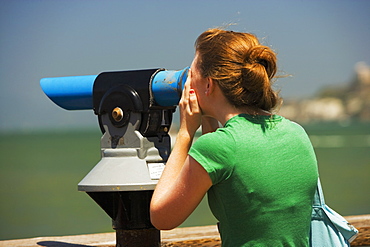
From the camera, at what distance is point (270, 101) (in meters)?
1.81

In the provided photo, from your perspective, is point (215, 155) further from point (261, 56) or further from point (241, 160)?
point (261, 56)

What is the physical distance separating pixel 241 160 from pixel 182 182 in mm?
167

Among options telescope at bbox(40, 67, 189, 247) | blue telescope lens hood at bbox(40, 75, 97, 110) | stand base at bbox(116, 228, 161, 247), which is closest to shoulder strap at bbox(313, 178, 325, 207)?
telescope at bbox(40, 67, 189, 247)

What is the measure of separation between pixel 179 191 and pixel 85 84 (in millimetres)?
841

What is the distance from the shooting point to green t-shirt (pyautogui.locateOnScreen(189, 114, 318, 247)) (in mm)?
1653

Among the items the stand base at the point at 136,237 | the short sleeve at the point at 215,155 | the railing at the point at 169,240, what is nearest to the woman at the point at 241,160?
the short sleeve at the point at 215,155

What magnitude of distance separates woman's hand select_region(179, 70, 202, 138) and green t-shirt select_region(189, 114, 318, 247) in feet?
0.45

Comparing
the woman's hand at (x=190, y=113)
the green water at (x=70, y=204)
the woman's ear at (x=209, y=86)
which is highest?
the woman's ear at (x=209, y=86)

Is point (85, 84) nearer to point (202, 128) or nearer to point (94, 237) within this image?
point (202, 128)

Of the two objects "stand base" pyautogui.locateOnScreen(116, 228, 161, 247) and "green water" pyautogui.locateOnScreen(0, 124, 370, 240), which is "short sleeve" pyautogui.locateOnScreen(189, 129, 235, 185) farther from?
"green water" pyautogui.locateOnScreen(0, 124, 370, 240)

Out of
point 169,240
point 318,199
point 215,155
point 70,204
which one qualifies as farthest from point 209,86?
point 70,204

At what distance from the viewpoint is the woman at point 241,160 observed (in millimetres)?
1663

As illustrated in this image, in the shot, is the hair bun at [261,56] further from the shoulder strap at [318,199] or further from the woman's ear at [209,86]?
the shoulder strap at [318,199]

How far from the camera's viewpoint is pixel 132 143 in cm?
223
